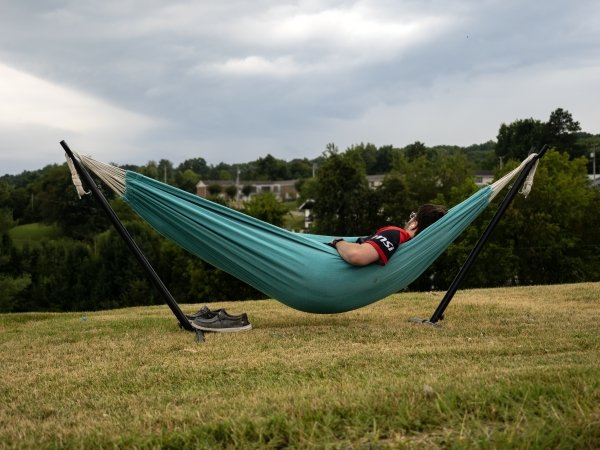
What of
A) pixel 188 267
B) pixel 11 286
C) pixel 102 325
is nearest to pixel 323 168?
pixel 188 267

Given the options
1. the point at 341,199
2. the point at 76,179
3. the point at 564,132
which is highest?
the point at 564,132

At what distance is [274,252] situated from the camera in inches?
216

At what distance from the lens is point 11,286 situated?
114 feet

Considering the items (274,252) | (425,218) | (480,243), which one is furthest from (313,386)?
(480,243)

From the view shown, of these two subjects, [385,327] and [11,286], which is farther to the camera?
[11,286]

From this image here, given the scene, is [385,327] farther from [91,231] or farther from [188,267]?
[91,231]

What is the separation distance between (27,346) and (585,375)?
15.8 feet

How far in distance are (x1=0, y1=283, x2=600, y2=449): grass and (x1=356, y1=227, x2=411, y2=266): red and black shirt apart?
726mm

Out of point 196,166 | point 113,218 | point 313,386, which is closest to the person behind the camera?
point 313,386

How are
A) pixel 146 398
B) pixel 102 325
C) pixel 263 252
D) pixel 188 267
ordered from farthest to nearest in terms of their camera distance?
pixel 188 267
pixel 102 325
pixel 263 252
pixel 146 398

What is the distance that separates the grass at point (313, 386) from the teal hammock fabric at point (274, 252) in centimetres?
41

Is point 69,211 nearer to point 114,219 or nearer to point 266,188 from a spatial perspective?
point 266,188

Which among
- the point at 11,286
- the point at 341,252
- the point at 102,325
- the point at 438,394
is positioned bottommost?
the point at 11,286

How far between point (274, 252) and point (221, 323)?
1.14 m
